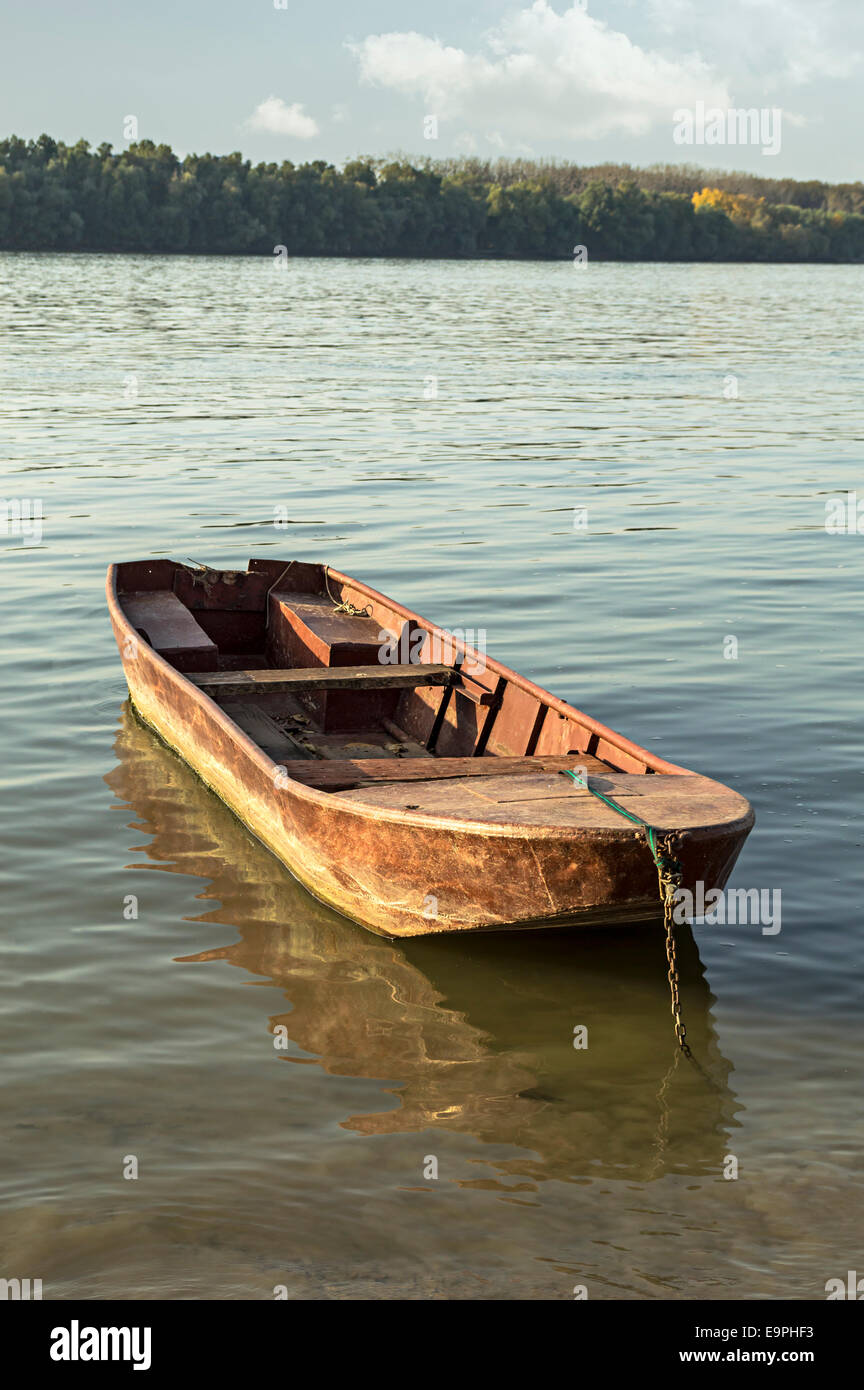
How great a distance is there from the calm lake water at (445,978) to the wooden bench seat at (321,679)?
798 millimetres

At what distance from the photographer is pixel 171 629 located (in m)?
12.5

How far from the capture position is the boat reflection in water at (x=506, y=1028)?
6531 mm

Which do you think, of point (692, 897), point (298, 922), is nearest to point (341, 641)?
point (298, 922)

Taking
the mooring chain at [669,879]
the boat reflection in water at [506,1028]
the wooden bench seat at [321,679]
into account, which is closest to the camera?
the boat reflection in water at [506,1028]

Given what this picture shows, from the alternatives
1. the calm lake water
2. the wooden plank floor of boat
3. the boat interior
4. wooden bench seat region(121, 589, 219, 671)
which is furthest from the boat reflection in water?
wooden bench seat region(121, 589, 219, 671)

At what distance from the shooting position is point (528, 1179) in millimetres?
6172

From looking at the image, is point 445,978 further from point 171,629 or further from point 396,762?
point 171,629

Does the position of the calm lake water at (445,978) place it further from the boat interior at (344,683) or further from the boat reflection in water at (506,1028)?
the boat interior at (344,683)

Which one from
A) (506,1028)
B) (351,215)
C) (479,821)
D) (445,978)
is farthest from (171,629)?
(351,215)

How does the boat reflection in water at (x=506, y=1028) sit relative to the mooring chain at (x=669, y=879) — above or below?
below

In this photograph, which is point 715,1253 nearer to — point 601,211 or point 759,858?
point 759,858

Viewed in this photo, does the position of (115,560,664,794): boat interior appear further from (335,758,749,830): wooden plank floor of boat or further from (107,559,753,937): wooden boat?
(335,758,749,830): wooden plank floor of boat

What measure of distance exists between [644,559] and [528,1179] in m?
12.3

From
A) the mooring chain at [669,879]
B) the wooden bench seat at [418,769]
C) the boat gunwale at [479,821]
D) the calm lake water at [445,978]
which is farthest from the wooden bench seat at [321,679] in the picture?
the mooring chain at [669,879]
